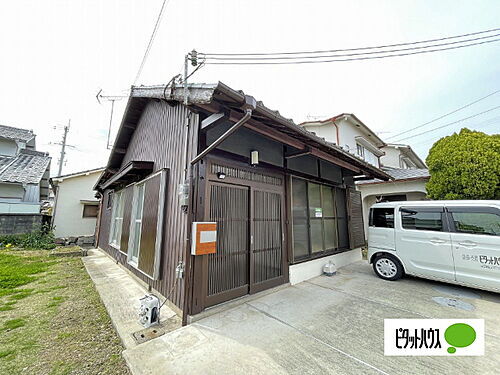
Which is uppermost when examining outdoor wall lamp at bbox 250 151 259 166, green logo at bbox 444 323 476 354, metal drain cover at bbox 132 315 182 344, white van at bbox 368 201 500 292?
outdoor wall lamp at bbox 250 151 259 166

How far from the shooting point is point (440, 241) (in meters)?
3.56

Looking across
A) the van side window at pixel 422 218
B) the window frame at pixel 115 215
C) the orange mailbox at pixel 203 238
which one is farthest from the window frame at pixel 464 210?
the window frame at pixel 115 215

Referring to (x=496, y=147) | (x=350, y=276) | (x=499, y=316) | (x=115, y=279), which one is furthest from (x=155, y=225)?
(x=496, y=147)

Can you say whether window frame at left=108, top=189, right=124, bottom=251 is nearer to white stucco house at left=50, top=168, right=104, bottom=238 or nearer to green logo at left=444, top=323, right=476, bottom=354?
white stucco house at left=50, top=168, right=104, bottom=238

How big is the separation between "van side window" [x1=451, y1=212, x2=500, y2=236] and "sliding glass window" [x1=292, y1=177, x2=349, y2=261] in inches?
94.0

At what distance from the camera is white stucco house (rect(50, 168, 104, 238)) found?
10650 millimetres

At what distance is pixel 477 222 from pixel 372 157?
998 centimetres

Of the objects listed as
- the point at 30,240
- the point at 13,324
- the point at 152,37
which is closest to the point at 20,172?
the point at 30,240

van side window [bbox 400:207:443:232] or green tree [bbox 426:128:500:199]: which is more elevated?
green tree [bbox 426:128:500:199]

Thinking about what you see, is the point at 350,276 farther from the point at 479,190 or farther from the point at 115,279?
the point at 115,279

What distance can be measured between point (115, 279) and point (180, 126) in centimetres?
390

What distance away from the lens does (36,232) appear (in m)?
8.98

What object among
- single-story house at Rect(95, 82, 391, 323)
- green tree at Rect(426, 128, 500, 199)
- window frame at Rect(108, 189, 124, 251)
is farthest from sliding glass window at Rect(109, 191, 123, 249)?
green tree at Rect(426, 128, 500, 199)

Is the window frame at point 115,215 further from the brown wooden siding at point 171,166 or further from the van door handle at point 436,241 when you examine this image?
the van door handle at point 436,241
